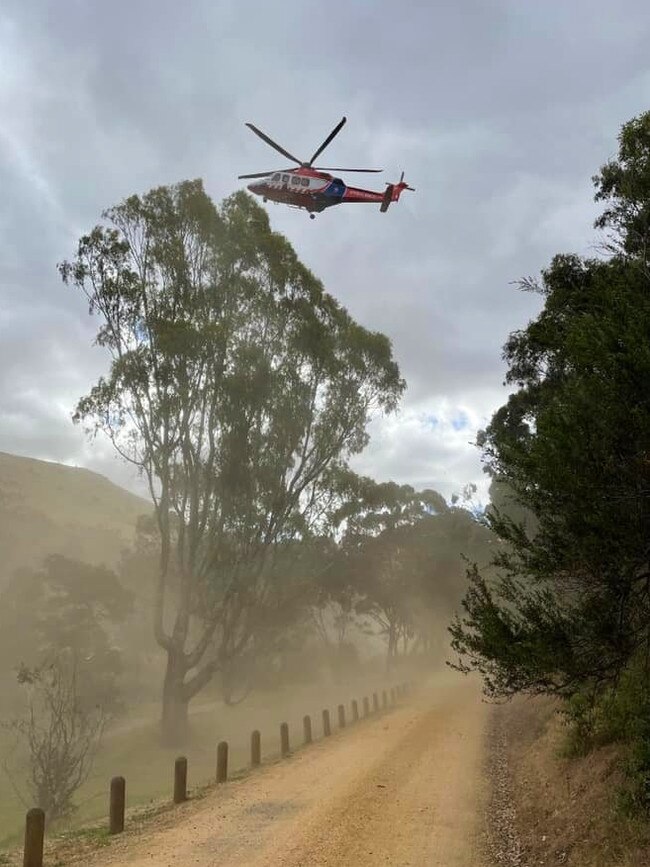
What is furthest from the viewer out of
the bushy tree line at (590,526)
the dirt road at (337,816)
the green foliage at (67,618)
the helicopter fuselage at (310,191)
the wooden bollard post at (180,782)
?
the green foliage at (67,618)

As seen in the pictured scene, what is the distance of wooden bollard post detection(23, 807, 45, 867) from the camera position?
783 cm

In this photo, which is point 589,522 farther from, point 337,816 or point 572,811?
point 337,816

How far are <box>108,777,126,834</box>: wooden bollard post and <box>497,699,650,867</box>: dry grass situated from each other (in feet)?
20.1

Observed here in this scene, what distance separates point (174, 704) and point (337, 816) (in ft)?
54.7

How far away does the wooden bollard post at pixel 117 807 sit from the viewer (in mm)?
9852

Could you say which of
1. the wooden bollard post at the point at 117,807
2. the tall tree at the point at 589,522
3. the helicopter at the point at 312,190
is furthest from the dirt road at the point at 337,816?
the helicopter at the point at 312,190

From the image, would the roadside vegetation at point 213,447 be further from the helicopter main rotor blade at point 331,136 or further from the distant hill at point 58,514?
the distant hill at point 58,514

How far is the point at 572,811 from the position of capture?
26.9 ft

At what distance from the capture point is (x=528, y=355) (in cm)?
1575

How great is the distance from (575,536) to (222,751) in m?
10.1

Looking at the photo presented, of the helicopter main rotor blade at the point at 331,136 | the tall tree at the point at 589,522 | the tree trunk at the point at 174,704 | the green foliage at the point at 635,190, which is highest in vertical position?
the helicopter main rotor blade at the point at 331,136

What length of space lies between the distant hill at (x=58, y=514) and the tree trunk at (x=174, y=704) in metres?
61.2

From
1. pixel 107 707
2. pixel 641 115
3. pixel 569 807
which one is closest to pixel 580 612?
pixel 569 807

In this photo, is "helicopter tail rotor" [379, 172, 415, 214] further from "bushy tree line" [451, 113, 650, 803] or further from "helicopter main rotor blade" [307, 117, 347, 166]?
"bushy tree line" [451, 113, 650, 803]
